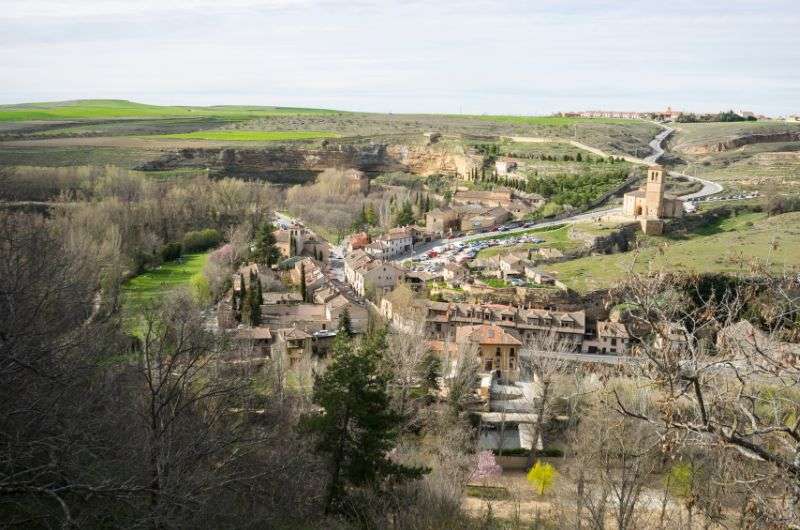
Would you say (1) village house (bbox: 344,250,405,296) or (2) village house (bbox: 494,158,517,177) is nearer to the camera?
(1) village house (bbox: 344,250,405,296)

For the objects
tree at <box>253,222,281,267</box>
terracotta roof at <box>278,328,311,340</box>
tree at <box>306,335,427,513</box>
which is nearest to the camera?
tree at <box>306,335,427,513</box>

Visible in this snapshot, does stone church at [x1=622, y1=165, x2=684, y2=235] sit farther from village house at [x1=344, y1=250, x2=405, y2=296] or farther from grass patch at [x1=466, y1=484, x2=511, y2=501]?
grass patch at [x1=466, y1=484, x2=511, y2=501]

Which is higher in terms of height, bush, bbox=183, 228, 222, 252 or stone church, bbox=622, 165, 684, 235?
stone church, bbox=622, 165, 684, 235

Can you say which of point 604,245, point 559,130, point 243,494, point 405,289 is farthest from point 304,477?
point 559,130

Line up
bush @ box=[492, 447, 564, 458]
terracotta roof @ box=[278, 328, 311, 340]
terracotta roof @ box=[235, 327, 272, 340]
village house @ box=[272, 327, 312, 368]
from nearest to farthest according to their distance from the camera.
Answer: bush @ box=[492, 447, 564, 458] < village house @ box=[272, 327, 312, 368] < terracotta roof @ box=[235, 327, 272, 340] < terracotta roof @ box=[278, 328, 311, 340]

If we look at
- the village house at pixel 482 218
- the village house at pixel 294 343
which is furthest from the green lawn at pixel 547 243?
the village house at pixel 294 343

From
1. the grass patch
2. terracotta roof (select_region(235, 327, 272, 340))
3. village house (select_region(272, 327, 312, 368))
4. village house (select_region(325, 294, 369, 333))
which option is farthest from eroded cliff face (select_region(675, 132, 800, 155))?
the grass patch

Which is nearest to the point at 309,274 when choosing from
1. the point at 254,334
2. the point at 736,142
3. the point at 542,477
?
the point at 254,334

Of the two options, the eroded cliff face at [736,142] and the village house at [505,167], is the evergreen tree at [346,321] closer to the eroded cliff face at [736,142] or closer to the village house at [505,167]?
the village house at [505,167]

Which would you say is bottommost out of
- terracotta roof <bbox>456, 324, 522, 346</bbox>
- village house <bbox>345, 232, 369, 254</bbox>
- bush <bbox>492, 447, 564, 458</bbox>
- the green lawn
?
bush <bbox>492, 447, 564, 458</bbox>
